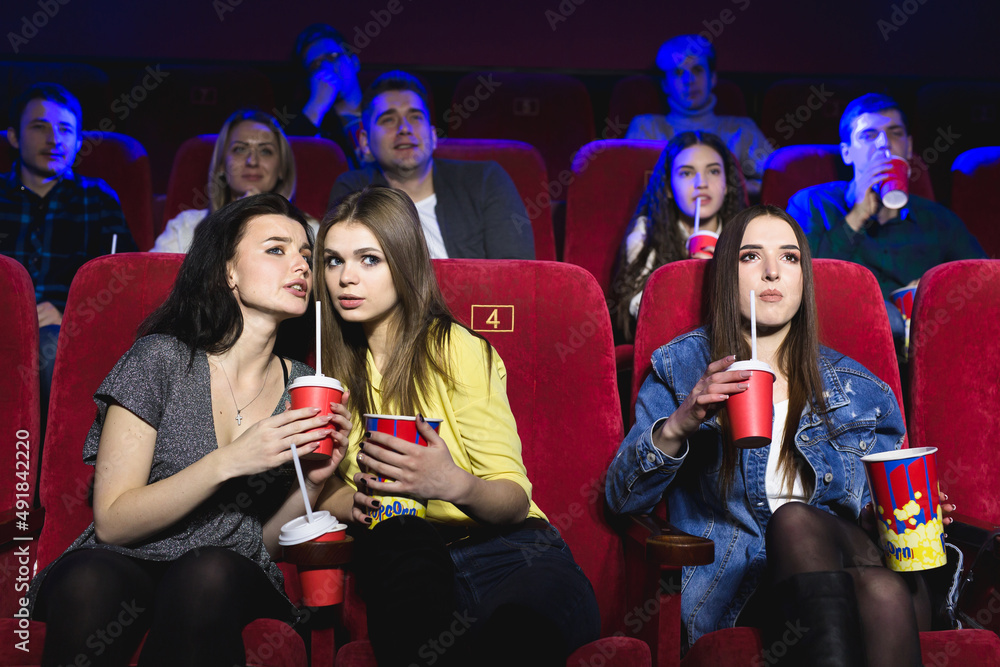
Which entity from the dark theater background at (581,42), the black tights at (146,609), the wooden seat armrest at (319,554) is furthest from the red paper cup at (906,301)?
the dark theater background at (581,42)

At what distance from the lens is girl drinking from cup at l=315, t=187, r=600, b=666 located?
0.94 metres

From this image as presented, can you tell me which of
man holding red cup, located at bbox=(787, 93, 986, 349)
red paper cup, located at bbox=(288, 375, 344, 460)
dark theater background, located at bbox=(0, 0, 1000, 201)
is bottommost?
red paper cup, located at bbox=(288, 375, 344, 460)

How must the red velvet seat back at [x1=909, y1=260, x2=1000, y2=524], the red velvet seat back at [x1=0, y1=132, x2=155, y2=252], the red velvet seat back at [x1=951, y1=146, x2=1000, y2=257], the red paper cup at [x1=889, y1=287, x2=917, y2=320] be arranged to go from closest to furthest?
the red velvet seat back at [x1=909, y1=260, x2=1000, y2=524]
the red paper cup at [x1=889, y1=287, x2=917, y2=320]
the red velvet seat back at [x1=0, y1=132, x2=155, y2=252]
the red velvet seat back at [x1=951, y1=146, x2=1000, y2=257]

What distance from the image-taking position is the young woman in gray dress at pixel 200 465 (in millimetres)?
946

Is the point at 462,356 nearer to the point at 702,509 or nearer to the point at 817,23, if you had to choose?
the point at 702,509

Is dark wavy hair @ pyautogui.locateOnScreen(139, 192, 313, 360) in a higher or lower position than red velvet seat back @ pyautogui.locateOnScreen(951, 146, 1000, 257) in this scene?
lower

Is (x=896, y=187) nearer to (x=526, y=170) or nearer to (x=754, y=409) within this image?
(x=526, y=170)

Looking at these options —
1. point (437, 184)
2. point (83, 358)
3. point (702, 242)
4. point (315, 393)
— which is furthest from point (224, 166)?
point (315, 393)

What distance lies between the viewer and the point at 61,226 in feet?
6.97

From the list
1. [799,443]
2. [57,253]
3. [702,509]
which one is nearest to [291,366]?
[702,509]

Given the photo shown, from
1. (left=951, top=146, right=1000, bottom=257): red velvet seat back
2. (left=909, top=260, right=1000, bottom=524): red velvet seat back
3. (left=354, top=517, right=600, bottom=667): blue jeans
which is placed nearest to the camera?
(left=354, top=517, right=600, bottom=667): blue jeans

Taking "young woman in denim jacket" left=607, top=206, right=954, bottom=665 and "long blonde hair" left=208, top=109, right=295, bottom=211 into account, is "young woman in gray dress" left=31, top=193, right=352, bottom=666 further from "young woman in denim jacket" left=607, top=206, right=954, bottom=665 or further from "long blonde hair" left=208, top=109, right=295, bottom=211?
"long blonde hair" left=208, top=109, right=295, bottom=211

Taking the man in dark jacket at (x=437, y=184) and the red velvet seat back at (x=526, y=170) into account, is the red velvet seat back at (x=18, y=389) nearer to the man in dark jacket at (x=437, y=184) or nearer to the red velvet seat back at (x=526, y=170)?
the man in dark jacket at (x=437, y=184)

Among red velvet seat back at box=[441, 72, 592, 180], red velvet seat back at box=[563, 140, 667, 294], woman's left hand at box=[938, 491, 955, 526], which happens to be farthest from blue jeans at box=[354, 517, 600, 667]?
red velvet seat back at box=[441, 72, 592, 180]
